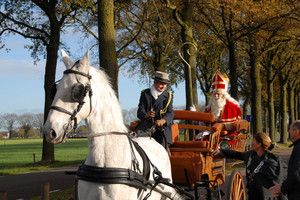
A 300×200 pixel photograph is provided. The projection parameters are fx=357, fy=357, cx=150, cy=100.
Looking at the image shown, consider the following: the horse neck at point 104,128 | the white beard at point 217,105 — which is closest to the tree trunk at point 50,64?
the white beard at point 217,105

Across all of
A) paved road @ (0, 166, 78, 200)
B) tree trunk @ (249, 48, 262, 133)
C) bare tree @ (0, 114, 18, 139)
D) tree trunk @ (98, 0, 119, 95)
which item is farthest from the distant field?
bare tree @ (0, 114, 18, 139)

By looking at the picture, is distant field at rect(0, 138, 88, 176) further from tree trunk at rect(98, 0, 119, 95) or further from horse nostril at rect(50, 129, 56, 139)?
horse nostril at rect(50, 129, 56, 139)

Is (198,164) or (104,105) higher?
(104,105)

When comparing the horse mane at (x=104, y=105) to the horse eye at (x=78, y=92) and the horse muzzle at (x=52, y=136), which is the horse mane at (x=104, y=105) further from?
the horse muzzle at (x=52, y=136)

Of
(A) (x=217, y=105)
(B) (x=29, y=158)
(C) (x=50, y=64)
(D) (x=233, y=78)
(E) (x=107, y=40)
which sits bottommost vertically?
(B) (x=29, y=158)

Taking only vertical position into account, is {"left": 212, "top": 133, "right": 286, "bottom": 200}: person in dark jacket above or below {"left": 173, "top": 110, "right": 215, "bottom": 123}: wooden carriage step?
below

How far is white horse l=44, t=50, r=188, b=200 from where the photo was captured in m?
3.26

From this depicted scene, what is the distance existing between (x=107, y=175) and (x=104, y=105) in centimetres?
70

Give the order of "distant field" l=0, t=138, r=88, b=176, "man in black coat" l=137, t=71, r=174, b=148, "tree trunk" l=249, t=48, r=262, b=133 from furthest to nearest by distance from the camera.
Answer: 1. "tree trunk" l=249, t=48, r=262, b=133
2. "distant field" l=0, t=138, r=88, b=176
3. "man in black coat" l=137, t=71, r=174, b=148

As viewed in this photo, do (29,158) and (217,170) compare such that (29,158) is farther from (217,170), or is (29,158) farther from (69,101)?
(69,101)

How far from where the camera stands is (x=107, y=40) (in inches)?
323

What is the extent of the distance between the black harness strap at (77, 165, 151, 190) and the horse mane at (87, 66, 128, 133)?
0.40m

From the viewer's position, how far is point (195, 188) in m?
5.72

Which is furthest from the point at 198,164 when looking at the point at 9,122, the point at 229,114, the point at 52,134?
the point at 9,122
